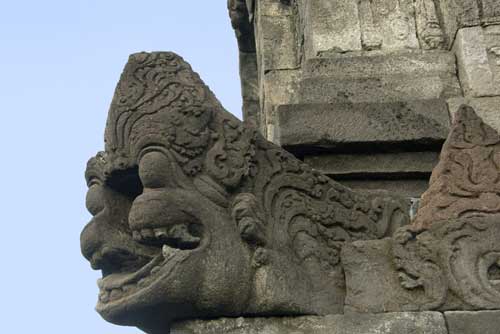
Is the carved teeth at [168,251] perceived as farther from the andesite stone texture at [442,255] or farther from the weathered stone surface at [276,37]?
the weathered stone surface at [276,37]

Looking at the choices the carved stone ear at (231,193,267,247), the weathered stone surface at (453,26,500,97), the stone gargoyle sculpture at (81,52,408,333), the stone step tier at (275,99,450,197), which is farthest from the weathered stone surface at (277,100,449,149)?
the carved stone ear at (231,193,267,247)

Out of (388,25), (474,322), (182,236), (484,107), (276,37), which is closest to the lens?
(474,322)

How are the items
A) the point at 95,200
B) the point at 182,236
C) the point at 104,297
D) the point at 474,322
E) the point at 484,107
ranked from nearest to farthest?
the point at 474,322, the point at 182,236, the point at 104,297, the point at 95,200, the point at 484,107

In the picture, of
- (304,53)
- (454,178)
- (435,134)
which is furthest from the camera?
(304,53)

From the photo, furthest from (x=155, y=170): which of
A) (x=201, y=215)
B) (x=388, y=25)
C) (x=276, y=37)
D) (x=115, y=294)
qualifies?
(x=276, y=37)

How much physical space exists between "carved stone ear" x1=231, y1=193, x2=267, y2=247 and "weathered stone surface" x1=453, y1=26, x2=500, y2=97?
1579 millimetres

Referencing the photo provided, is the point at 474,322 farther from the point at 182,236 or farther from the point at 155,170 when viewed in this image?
the point at 155,170

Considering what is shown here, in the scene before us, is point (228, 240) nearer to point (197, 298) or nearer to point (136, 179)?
point (197, 298)

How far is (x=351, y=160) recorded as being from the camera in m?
4.86

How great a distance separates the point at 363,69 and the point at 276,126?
59cm

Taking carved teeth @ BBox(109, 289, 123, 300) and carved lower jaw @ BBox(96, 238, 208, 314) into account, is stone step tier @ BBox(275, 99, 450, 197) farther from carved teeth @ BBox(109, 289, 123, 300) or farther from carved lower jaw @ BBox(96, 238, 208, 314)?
carved teeth @ BBox(109, 289, 123, 300)

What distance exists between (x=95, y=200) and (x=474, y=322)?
68.4 inches

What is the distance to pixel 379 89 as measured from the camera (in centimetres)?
506

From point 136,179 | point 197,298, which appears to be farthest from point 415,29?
point 197,298
